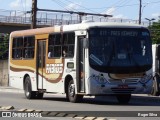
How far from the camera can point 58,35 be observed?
25.5 m

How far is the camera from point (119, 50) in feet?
75.9

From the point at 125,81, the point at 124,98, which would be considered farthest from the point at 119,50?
the point at 124,98

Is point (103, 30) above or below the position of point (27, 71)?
above

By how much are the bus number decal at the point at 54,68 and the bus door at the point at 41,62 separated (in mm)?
463

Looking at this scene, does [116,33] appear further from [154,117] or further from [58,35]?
[154,117]

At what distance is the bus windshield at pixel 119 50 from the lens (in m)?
22.9

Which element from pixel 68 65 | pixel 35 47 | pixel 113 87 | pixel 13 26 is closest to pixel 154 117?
pixel 113 87

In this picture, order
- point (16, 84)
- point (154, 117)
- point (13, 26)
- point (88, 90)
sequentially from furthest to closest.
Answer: point (13, 26) < point (16, 84) < point (88, 90) < point (154, 117)

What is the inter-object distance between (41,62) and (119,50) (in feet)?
16.4

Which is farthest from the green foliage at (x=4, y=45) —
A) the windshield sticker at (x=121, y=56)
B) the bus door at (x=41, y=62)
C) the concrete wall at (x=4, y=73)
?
the windshield sticker at (x=121, y=56)

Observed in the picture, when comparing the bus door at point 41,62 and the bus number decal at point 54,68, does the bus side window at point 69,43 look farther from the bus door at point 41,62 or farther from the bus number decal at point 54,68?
the bus door at point 41,62

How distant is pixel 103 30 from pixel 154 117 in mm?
6587

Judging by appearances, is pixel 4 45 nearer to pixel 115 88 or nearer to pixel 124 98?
pixel 124 98

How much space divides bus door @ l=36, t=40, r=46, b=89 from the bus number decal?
1.52 ft
